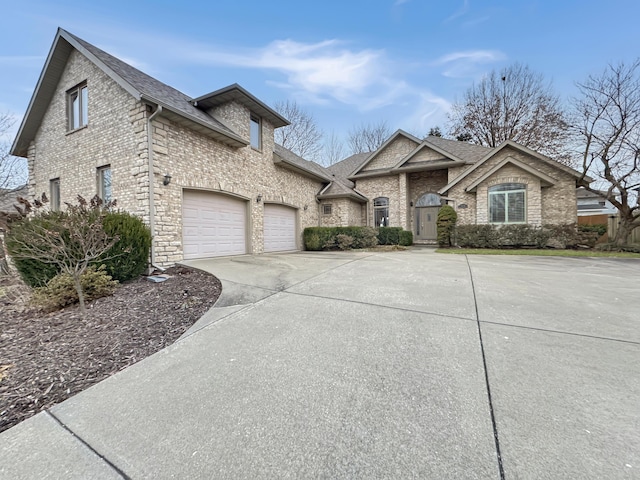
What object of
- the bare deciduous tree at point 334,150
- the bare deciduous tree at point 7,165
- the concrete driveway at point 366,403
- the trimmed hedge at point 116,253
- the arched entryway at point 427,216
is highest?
the bare deciduous tree at point 334,150

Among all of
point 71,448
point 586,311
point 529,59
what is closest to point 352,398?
point 71,448

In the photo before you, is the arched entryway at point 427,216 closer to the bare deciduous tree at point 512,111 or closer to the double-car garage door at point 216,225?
the bare deciduous tree at point 512,111

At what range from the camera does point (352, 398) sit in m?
1.87

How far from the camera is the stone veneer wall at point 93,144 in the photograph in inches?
283

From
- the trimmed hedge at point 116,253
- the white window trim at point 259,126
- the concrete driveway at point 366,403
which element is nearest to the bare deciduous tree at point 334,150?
the white window trim at point 259,126

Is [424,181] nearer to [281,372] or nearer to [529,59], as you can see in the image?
[529,59]

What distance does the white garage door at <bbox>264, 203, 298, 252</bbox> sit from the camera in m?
11.2

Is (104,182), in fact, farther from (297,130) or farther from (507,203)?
(297,130)

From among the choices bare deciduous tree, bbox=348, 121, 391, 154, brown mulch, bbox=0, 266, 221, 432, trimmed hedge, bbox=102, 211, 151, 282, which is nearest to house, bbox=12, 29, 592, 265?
trimmed hedge, bbox=102, 211, 151, 282

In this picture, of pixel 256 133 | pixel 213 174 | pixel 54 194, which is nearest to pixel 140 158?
pixel 213 174

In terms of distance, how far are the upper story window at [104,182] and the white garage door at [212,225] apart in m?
2.43

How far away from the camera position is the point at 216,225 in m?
8.91

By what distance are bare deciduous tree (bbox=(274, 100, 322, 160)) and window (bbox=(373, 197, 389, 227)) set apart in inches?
363

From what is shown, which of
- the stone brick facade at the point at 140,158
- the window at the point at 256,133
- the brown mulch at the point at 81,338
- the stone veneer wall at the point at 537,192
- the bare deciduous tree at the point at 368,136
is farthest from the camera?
the bare deciduous tree at the point at 368,136
